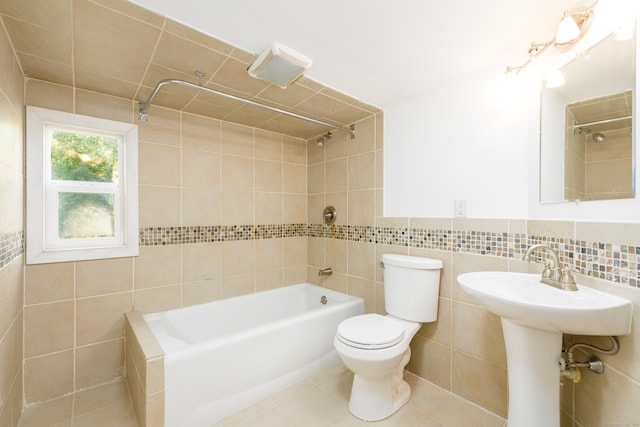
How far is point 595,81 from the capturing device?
1.15 meters

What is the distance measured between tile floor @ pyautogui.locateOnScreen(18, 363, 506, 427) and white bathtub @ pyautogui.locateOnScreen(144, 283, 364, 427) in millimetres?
109

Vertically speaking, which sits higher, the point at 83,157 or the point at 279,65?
the point at 279,65

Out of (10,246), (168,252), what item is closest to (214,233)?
(168,252)

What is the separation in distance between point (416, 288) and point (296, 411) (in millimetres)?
1046

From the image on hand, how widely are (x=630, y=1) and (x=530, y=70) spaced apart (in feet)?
1.51

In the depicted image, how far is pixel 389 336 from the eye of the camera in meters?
1.52

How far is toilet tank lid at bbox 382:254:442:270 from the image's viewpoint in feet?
5.73

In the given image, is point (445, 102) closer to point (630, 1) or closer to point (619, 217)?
point (630, 1)

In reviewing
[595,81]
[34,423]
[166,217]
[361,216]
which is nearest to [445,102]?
[595,81]

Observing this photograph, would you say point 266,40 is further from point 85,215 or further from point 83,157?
point 85,215


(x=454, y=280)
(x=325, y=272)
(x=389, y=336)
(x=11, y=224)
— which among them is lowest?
(x=389, y=336)

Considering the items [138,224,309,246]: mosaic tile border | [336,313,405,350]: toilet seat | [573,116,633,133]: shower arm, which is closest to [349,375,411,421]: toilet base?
[336,313,405,350]: toilet seat

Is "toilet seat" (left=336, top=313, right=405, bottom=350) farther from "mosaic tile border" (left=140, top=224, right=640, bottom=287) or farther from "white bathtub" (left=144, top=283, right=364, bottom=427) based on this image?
"mosaic tile border" (left=140, top=224, right=640, bottom=287)

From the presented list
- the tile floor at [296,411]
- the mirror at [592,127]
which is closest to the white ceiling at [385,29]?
the mirror at [592,127]
